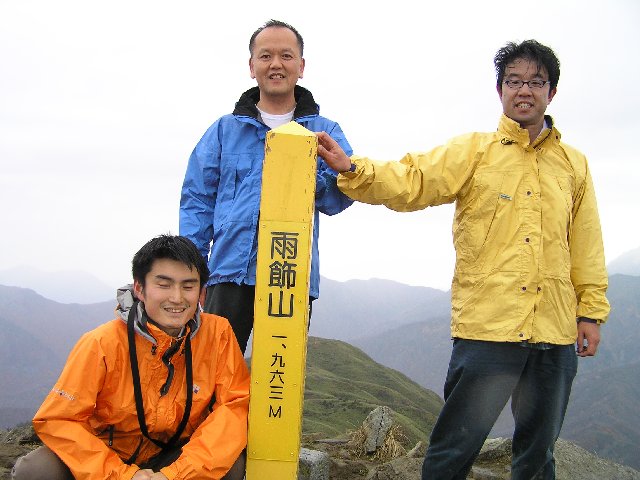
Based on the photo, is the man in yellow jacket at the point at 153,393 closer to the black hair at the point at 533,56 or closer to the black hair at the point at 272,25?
the black hair at the point at 272,25

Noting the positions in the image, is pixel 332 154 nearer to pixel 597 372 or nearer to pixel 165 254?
pixel 165 254

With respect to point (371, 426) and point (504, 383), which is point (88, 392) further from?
point (371, 426)

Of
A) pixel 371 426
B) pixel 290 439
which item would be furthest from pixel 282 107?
pixel 371 426

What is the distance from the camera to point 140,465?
13.0 ft

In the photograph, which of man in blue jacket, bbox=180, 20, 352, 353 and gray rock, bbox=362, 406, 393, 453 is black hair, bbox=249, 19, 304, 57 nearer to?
man in blue jacket, bbox=180, 20, 352, 353

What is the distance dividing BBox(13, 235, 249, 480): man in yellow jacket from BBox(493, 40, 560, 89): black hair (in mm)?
2758

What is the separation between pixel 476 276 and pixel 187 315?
2065mm

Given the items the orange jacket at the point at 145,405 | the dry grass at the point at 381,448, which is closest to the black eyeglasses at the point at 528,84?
the orange jacket at the point at 145,405

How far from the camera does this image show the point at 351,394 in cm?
2973

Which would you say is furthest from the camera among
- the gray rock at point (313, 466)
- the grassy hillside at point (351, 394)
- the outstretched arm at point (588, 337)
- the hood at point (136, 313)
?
the grassy hillside at point (351, 394)

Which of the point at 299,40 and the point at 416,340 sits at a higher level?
the point at 299,40

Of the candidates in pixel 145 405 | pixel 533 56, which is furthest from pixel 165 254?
pixel 533 56

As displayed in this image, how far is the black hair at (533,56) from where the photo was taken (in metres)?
4.25

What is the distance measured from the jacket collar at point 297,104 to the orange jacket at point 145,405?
64.2 inches
